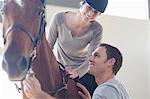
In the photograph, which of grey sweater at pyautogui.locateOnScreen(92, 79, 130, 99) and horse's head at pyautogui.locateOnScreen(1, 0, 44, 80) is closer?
horse's head at pyautogui.locateOnScreen(1, 0, 44, 80)

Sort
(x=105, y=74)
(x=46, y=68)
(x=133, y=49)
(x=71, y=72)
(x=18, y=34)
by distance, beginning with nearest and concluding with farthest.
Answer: (x=18, y=34)
(x=46, y=68)
(x=71, y=72)
(x=105, y=74)
(x=133, y=49)

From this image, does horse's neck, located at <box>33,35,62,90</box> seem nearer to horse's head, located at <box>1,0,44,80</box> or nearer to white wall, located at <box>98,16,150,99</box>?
horse's head, located at <box>1,0,44,80</box>

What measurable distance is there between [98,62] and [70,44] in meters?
0.21

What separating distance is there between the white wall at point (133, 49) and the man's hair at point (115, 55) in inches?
3.6

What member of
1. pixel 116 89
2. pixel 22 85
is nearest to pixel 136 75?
pixel 116 89

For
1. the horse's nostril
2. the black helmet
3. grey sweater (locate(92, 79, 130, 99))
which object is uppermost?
the black helmet

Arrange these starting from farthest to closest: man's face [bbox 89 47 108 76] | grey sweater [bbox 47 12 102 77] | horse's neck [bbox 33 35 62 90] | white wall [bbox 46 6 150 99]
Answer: white wall [bbox 46 6 150 99]
man's face [bbox 89 47 108 76]
grey sweater [bbox 47 12 102 77]
horse's neck [bbox 33 35 62 90]

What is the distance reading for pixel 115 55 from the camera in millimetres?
1626

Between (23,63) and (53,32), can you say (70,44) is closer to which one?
(53,32)

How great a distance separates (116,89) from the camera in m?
1.52

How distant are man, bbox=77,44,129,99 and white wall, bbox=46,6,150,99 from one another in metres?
0.17

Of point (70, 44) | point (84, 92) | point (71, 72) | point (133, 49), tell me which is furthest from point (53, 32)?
point (133, 49)

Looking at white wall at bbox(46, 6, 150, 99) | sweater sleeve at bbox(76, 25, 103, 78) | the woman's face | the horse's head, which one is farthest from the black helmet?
the horse's head

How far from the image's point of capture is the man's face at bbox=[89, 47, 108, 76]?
5.00ft
